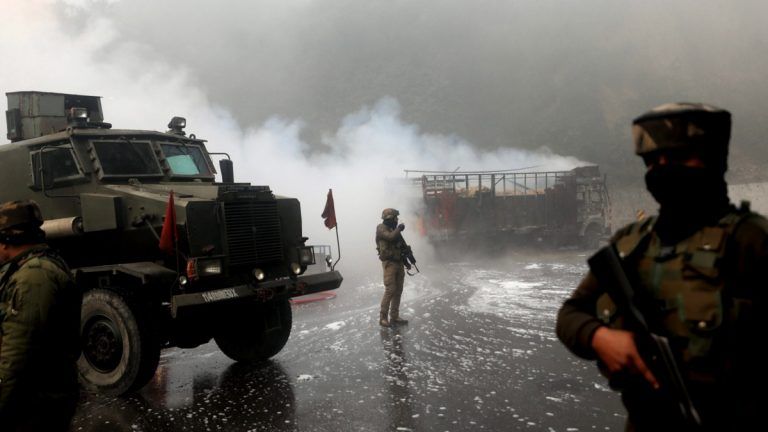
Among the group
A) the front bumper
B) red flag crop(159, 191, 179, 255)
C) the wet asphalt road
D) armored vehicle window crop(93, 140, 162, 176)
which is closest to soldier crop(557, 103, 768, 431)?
the wet asphalt road

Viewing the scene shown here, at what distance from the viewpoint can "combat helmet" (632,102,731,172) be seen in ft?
5.78

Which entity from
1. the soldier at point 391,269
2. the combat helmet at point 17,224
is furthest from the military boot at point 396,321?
the combat helmet at point 17,224

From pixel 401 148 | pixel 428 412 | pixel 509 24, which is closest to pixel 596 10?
pixel 509 24

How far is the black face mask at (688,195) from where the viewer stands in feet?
5.86

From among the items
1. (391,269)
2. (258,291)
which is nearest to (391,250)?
(391,269)

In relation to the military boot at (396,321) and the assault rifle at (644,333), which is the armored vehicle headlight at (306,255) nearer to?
the military boot at (396,321)

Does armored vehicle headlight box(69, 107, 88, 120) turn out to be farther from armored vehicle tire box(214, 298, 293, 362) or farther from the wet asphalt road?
the wet asphalt road

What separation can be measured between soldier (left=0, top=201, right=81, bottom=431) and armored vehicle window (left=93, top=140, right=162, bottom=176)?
4.21 m

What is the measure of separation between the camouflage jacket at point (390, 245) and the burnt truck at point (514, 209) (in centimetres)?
984

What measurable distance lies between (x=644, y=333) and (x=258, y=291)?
4.89 meters

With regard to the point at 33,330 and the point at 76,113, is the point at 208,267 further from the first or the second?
the point at 33,330

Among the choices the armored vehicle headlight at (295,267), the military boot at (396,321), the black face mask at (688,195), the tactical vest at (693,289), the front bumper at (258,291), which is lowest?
the military boot at (396,321)

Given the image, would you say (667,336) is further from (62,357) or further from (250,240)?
(250,240)

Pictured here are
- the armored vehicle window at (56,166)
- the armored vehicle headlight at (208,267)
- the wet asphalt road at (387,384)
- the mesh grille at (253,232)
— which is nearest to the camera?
the wet asphalt road at (387,384)
